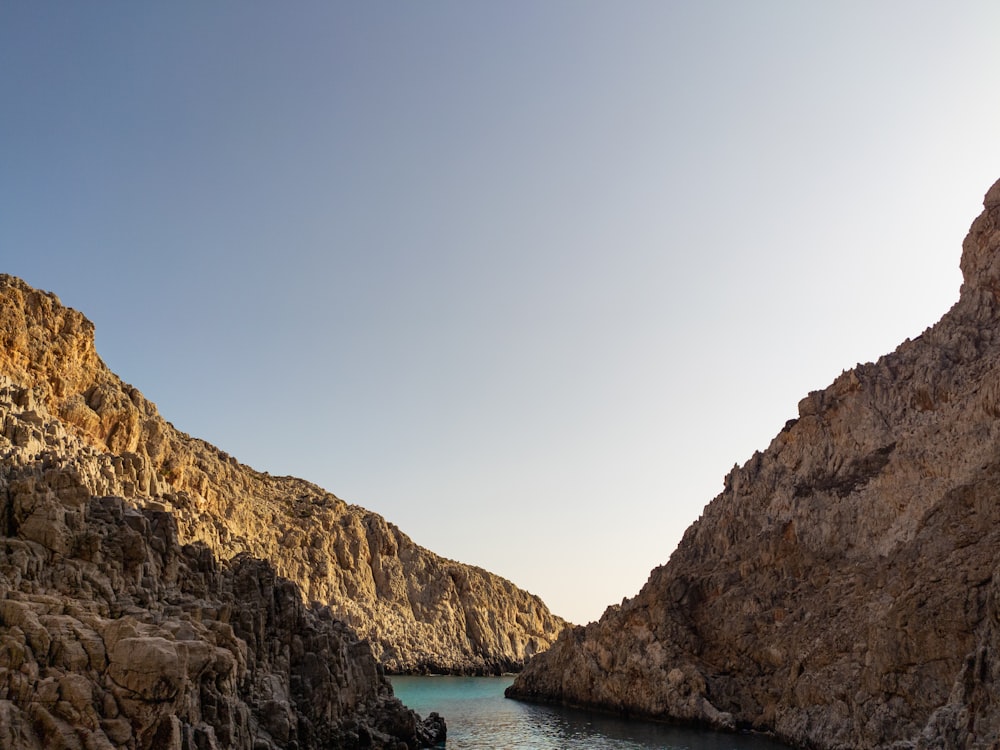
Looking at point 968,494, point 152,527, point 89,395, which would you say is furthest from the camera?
point 89,395

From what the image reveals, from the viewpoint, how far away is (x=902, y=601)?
4519cm

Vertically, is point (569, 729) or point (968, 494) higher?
point (968, 494)

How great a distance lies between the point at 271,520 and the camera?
11625 cm

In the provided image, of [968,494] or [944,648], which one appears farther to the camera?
[968,494]

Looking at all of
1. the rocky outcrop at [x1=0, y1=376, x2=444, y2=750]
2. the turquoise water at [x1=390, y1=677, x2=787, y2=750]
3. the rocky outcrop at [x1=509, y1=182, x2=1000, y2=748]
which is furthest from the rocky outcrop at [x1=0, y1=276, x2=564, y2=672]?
the rocky outcrop at [x1=509, y1=182, x2=1000, y2=748]

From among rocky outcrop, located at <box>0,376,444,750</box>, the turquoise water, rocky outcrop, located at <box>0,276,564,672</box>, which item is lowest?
the turquoise water

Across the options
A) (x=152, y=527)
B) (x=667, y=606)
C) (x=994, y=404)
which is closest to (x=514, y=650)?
(x=667, y=606)

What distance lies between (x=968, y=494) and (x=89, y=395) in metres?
72.6

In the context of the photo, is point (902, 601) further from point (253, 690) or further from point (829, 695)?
point (253, 690)

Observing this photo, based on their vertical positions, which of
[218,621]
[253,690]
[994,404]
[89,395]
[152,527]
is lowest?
[253,690]

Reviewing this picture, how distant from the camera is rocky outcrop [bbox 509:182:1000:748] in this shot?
43688 mm

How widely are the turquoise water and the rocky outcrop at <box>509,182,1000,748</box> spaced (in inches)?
107

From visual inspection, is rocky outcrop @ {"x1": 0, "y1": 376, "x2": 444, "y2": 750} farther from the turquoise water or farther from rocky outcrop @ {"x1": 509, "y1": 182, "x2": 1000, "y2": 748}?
rocky outcrop @ {"x1": 509, "y1": 182, "x2": 1000, "y2": 748}

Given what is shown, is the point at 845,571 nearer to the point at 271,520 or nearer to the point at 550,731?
the point at 550,731
